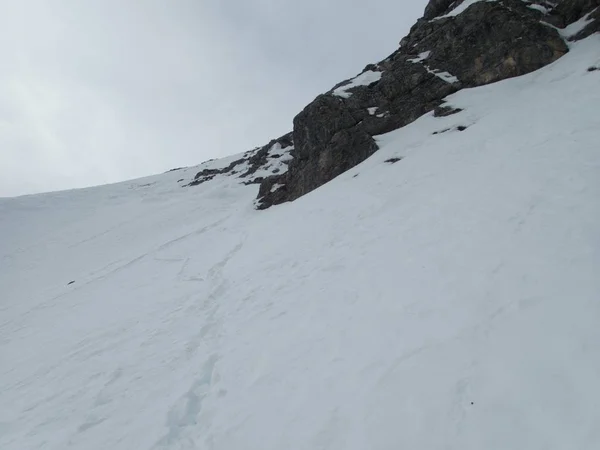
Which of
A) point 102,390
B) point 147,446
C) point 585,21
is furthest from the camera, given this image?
point 585,21

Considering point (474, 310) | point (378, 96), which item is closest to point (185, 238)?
point (378, 96)

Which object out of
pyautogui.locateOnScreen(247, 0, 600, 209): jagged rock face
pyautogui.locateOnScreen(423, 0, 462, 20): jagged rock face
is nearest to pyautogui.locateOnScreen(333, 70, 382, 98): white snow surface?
pyautogui.locateOnScreen(247, 0, 600, 209): jagged rock face

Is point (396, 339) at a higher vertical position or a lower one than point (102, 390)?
lower

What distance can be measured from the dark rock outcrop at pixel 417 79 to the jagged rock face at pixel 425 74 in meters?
0.06

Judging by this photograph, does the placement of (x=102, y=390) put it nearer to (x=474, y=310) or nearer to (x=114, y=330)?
(x=114, y=330)

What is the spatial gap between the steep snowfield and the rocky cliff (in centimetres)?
461

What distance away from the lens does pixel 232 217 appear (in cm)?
2752

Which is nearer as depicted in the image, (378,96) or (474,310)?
(474,310)

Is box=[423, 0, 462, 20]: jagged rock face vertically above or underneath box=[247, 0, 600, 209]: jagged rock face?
above

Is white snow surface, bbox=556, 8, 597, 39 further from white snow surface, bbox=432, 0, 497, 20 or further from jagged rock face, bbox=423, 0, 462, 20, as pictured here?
jagged rock face, bbox=423, 0, 462, 20

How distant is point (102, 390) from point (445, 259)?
8.61 m

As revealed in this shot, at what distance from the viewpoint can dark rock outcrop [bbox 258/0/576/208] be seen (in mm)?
21812

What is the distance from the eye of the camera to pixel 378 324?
22.9 feet

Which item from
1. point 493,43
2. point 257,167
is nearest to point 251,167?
point 257,167
